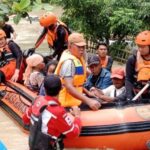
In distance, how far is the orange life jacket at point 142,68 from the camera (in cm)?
463

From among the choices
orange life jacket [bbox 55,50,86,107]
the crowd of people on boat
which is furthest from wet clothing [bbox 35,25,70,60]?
orange life jacket [bbox 55,50,86,107]

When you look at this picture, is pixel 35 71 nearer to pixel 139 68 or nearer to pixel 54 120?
pixel 139 68

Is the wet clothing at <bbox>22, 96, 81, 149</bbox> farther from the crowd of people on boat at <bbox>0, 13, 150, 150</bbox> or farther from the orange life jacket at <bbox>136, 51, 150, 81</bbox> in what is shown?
the orange life jacket at <bbox>136, 51, 150, 81</bbox>

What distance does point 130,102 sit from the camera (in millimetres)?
4605

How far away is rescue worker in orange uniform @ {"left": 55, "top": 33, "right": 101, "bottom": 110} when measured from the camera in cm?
423

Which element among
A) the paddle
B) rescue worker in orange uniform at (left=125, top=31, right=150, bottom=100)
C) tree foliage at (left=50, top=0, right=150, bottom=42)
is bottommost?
tree foliage at (left=50, top=0, right=150, bottom=42)

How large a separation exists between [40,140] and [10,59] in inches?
117

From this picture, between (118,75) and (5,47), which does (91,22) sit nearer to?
(5,47)

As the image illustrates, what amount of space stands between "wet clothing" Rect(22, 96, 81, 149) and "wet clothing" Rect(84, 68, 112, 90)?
1496 millimetres

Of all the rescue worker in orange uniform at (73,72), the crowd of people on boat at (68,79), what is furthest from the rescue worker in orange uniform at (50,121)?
the rescue worker in orange uniform at (73,72)

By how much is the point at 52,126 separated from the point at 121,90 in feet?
4.67

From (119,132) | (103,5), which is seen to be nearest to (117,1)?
(103,5)

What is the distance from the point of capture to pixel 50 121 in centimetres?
376

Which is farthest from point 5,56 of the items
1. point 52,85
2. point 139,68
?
point 52,85
